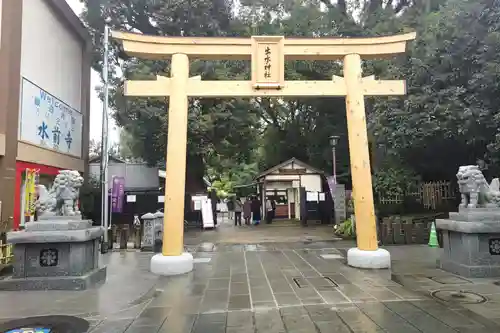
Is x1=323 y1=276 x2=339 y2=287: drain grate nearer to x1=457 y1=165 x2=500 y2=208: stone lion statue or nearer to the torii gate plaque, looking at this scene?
the torii gate plaque

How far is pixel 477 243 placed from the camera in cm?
729

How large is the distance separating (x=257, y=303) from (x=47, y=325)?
275 cm

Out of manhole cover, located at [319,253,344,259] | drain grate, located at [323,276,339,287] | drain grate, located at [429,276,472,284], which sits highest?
manhole cover, located at [319,253,344,259]

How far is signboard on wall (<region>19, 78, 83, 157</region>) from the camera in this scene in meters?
12.7

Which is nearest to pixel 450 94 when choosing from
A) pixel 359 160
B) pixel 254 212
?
pixel 359 160

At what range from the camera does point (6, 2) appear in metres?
11.8

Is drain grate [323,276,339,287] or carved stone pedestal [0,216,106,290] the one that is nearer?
carved stone pedestal [0,216,106,290]

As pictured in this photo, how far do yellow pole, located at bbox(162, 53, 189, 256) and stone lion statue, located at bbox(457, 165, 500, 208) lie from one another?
5.85 metres

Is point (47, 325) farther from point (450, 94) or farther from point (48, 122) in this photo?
point (450, 94)

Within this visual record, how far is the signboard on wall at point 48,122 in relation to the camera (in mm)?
12688

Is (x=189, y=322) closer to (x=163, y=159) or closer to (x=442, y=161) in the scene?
(x=442, y=161)

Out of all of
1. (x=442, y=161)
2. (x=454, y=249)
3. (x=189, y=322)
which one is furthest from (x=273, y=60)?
(x=442, y=161)

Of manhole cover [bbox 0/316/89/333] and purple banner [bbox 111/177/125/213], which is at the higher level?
purple banner [bbox 111/177/125/213]

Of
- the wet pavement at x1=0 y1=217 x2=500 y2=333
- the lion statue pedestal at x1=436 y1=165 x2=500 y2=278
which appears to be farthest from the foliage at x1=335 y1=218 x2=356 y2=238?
the lion statue pedestal at x1=436 y1=165 x2=500 y2=278
